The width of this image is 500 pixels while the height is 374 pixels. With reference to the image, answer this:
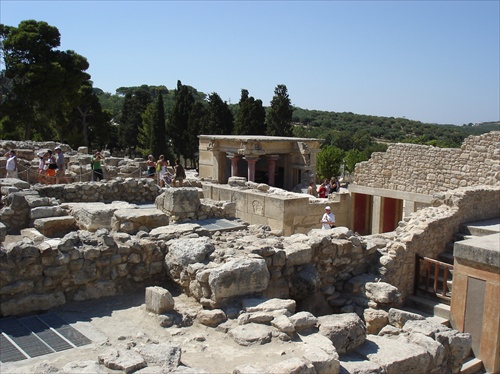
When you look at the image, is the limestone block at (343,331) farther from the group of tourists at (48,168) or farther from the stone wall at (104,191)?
the group of tourists at (48,168)

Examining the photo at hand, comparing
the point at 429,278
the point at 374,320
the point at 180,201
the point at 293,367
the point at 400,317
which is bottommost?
the point at 429,278

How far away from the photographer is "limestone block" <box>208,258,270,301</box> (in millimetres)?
5566

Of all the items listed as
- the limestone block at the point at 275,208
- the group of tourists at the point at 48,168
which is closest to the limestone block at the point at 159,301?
the limestone block at the point at 275,208

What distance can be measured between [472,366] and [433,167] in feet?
28.9

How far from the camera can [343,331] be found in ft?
16.6

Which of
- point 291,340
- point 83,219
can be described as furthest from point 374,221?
point 291,340

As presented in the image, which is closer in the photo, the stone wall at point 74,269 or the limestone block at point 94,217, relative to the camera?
the stone wall at point 74,269

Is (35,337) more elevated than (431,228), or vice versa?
(431,228)

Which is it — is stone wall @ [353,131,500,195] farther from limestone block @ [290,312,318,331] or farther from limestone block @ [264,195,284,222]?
limestone block @ [290,312,318,331]

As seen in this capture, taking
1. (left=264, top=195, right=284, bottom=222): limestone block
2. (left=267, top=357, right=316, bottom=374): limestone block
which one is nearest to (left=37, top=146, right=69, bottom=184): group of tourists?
(left=264, top=195, right=284, bottom=222): limestone block

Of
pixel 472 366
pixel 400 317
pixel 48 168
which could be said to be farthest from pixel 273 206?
pixel 48 168

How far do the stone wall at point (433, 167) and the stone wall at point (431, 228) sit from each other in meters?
1.32

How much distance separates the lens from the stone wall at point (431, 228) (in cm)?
883

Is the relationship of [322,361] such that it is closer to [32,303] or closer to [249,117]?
[32,303]
